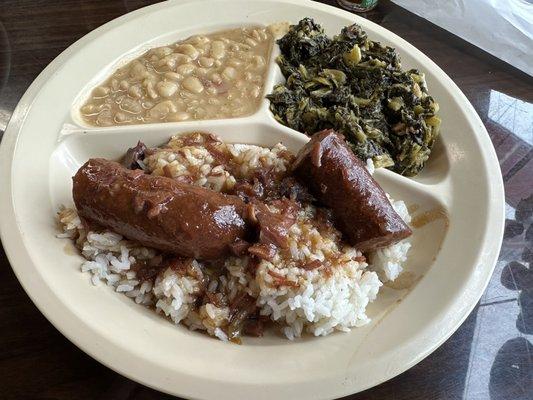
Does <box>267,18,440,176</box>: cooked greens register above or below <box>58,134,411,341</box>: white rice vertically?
above

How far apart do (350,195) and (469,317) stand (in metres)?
0.87

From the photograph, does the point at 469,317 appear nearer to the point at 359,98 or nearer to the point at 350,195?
the point at 350,195

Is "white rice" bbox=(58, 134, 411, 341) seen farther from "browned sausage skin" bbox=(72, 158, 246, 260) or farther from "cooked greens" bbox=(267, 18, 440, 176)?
"cooked greens" bbox=(267, 18, 440, 176)

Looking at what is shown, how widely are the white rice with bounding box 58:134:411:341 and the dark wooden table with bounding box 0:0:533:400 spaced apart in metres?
0.33

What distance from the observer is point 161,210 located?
81.0 inches

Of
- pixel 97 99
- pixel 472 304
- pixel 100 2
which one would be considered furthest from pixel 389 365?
pixel 100 2

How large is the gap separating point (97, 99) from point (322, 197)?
1.39 m

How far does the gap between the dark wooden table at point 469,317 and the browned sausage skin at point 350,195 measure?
599 millimetres

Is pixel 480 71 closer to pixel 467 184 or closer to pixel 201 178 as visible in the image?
pixel 467 184

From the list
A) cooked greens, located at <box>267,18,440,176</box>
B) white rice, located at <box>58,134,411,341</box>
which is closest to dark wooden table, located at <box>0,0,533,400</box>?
white rice, located at <box>58,134,411,341</box>

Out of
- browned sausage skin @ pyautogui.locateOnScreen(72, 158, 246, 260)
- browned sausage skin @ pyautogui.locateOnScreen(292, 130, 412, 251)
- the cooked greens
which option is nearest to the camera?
browned sausage skin @ pyautogui.locateOnScreen(72, 158, 246, 260)

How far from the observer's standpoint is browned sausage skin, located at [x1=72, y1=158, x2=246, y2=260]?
206 centimetres

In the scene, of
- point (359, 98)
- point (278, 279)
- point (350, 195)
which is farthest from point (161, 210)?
point (359, 98)

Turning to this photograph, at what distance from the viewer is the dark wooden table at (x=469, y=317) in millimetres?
2092
